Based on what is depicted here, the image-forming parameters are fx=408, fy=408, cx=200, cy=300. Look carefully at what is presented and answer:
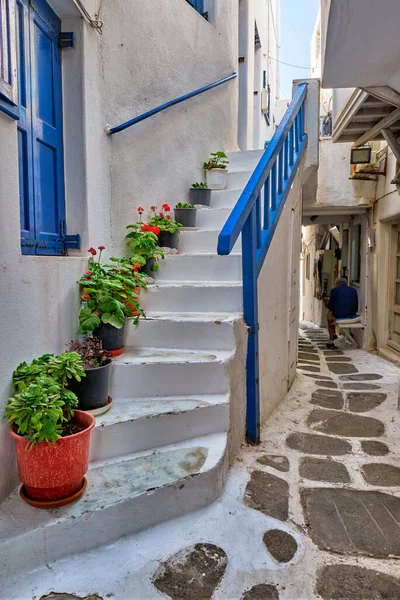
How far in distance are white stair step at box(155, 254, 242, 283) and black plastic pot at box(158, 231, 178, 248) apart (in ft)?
0.76

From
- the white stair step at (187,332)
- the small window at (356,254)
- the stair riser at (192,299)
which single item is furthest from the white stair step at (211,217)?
the small window at (356,254)

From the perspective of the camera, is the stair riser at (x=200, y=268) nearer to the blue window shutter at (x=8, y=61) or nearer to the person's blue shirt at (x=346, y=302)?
the blue window shutter at (x=8, y=61)

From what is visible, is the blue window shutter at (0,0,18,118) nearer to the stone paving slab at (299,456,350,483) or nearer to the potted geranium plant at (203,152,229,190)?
the stone paving slab at (299,456,350,483)

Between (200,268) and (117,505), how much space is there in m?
2.11

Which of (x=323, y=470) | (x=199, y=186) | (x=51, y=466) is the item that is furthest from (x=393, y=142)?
(x=51, y=466)

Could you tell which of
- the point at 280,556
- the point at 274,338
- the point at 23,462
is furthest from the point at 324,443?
the point at 23,462

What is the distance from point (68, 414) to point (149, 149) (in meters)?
2.68

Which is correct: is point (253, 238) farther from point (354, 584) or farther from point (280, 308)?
point (354, 584)

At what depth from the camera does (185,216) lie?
4.09 metres

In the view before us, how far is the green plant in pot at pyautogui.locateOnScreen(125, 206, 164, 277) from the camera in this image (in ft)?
11.0

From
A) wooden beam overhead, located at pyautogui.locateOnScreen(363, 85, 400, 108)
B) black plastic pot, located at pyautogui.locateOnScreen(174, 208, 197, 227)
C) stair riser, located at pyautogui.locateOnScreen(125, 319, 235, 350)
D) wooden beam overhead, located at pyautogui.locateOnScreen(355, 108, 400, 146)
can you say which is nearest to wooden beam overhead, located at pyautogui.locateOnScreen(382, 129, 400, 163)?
wooden beam overhead, located at pyautogui.locateOnScreen(355, 108, 400, 146)

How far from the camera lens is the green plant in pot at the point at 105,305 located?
2.50m

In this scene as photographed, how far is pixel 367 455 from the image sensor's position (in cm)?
266

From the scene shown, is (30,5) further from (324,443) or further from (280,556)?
(324,443)
